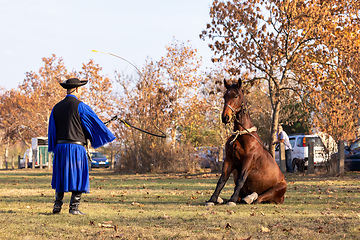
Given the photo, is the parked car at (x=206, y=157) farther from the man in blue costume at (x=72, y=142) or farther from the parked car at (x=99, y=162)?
the parked car at (x=99, y=162)

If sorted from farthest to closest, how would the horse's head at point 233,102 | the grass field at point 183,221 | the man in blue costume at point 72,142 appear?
the horse's head at point 233,102, the man in blue costume at point 72,142, the grass field at point 183,221

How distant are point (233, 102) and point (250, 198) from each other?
1702mm

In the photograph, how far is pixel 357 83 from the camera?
1916 cm

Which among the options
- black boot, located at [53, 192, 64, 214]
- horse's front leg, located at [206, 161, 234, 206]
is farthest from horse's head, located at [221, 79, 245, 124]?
black boot, located at [53, 192, 64, 214]

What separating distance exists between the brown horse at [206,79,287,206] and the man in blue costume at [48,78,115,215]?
218 centimetres

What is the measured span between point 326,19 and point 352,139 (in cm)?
578

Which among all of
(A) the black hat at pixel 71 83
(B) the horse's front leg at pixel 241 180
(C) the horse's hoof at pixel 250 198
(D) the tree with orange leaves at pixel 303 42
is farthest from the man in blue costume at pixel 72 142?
(D) the tree with orange leaves at pixel 303 42

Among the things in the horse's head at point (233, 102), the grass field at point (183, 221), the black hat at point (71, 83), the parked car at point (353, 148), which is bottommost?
the grass field at point (183, 221)

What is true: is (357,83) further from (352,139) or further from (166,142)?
(166,142)

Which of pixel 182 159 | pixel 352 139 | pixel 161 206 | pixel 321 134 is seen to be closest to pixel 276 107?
pixel 321 134

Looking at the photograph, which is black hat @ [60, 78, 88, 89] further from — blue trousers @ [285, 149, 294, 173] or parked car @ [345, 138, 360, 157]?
parked car @ [345, 138, 360, 157]

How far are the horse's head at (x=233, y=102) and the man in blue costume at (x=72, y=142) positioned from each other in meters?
2.10

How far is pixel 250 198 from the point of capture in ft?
28.3

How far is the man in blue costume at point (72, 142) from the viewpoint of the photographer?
7.54 meters
